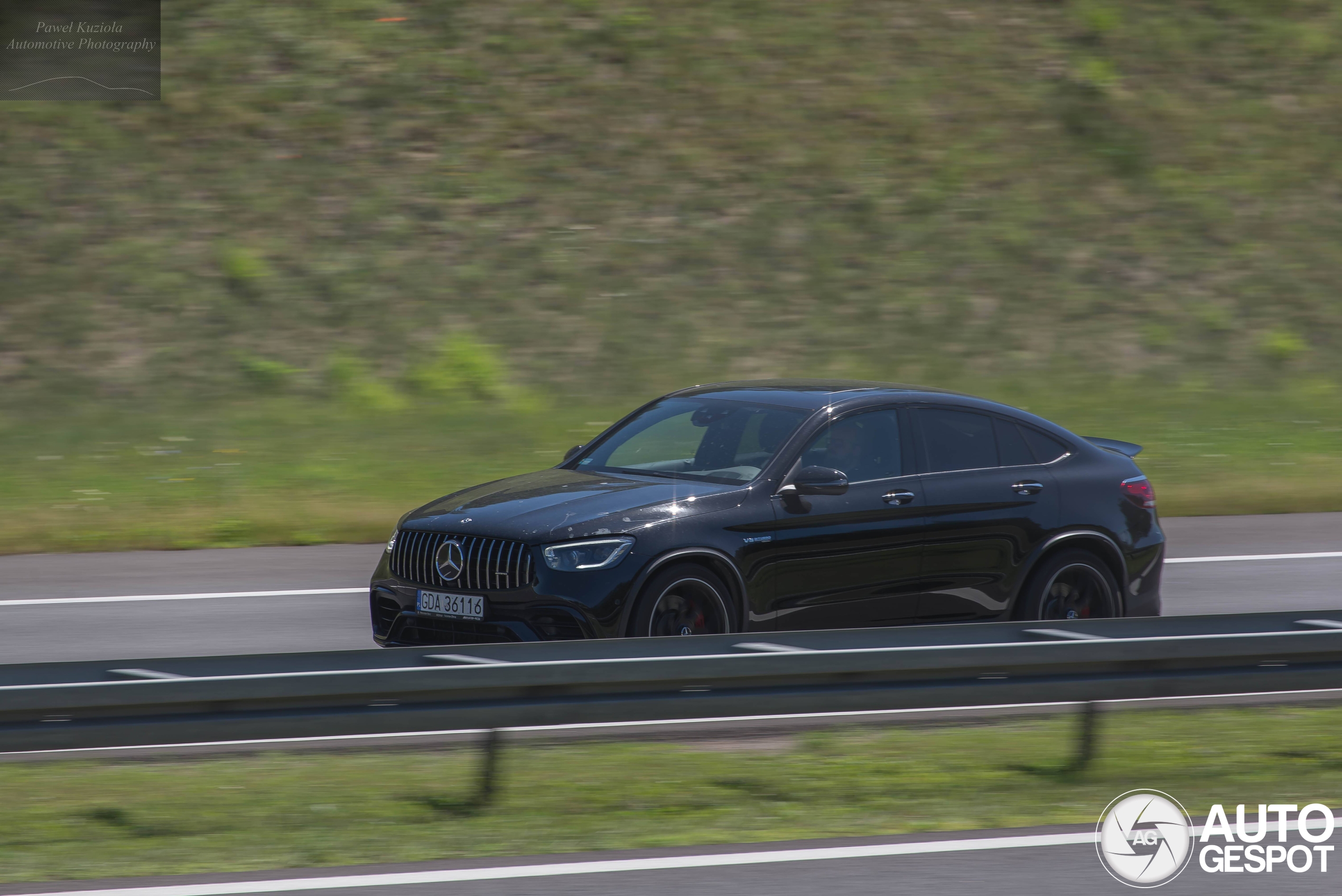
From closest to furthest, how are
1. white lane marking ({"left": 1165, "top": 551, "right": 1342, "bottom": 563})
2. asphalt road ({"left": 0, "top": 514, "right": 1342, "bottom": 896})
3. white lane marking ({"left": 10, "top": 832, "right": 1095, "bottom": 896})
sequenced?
white lane marking ({"left": 10, "top": 832, "right": 1095, "bottom": 896}) < asphalt road ({"left": 0, "top": 514, "right": 1342, "bottom": 896}) < white lane marking ({"left": 1165, "top": 551, "right": 1342, "bottom": 563})

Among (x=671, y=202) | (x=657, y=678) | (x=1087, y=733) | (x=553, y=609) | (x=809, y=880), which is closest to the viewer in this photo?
(x=809, y=880)

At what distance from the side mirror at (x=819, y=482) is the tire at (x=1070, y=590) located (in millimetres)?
1340

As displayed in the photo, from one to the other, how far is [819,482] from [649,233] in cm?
1479

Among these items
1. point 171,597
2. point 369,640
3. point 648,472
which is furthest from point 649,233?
point 648,472

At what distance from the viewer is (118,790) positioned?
22.8ft

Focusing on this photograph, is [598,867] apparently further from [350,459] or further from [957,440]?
[350,459]

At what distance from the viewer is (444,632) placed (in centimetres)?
850

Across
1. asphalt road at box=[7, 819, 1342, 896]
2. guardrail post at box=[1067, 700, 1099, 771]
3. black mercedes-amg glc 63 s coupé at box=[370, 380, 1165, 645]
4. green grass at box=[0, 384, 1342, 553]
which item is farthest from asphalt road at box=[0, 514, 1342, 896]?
black mercedes-amg glc 63 s coupé at box=[370, 380, 1165, 645]

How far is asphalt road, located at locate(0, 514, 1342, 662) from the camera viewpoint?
10.4 m

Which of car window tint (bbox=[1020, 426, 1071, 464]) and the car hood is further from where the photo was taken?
car window tint (bbox=[1020, 426, 1071, 464])

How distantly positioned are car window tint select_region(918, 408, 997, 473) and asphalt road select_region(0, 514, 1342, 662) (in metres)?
2.73

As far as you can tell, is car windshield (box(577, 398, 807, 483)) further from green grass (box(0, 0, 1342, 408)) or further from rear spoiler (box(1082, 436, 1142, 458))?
green grass (box(0, 0, 1342, 408))

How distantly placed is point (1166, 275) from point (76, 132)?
1477cm

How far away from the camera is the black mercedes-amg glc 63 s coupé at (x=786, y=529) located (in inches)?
327
